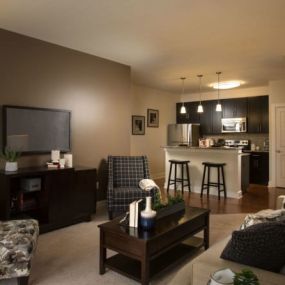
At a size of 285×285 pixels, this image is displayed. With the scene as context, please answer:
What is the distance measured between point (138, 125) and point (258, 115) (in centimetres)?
311

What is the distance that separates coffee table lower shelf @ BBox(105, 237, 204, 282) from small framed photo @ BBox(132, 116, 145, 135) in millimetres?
4488

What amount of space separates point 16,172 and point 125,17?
220 centimetres

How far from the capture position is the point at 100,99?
4754 mm

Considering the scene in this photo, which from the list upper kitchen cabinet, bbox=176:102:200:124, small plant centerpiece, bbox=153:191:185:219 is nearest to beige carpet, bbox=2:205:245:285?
small plant centerpiece, bbox=153:191:185:219

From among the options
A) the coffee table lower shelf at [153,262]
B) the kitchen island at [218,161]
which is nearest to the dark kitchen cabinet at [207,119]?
the kitchen island at [218,161]

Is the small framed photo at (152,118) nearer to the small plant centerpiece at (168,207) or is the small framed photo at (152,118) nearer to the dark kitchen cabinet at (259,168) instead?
the dark kitchen cabinet at (259,168)

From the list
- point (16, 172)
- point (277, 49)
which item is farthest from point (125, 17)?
point (277, 49)

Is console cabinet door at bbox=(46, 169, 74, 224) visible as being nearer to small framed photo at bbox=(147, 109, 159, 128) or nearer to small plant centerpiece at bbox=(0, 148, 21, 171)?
small plant centerpiece at bbox=(0, 148, 21, 171)

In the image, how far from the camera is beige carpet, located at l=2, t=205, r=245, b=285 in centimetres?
236

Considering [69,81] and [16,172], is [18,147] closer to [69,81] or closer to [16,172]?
[16,172]

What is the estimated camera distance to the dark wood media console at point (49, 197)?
10.4 ft

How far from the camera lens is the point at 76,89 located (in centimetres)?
436

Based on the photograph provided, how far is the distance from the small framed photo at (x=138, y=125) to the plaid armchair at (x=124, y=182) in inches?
99.9

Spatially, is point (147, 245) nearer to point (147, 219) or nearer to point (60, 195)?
point (147, 219)
